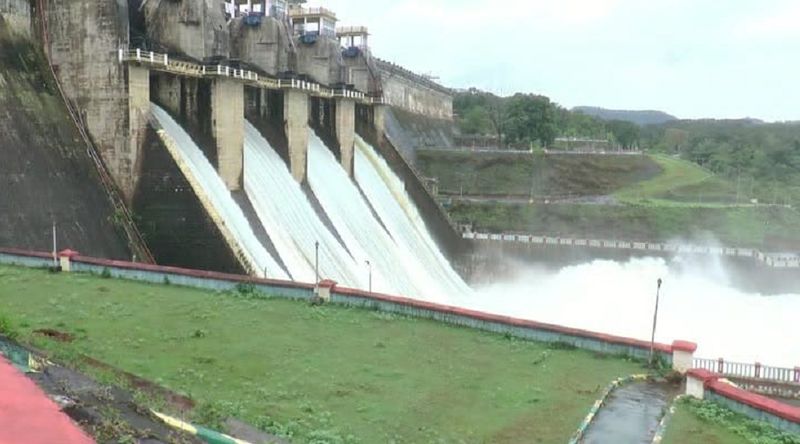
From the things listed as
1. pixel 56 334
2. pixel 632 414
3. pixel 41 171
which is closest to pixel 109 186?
pixel 41 171

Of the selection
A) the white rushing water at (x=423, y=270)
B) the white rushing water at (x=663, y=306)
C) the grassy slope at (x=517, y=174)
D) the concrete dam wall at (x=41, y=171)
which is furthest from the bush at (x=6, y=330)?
the grassy slope at (x=517, y=174)

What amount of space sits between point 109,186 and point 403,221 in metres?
14.2

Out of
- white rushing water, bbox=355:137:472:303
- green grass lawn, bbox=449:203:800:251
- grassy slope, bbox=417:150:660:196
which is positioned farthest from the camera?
grassy slope, bbox=417:150:660:196

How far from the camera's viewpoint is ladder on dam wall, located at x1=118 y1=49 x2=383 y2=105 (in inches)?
773

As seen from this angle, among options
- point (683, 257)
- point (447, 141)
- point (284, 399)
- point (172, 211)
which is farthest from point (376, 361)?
point (447, 141)

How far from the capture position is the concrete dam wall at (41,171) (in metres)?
17.3

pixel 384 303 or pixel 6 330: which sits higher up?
pixel 6 330

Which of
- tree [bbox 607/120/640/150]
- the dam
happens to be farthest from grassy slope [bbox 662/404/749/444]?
tree [bbox 607/120/640/150]

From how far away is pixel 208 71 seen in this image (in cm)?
2234

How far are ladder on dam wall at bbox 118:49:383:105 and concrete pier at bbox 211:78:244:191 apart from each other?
0.33 m

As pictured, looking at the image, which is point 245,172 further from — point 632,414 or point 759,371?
point 632,414

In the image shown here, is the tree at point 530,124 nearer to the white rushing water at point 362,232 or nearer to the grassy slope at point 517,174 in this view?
the grassy slope at point 517,174

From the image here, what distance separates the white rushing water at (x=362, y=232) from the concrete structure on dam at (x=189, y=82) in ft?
4.06

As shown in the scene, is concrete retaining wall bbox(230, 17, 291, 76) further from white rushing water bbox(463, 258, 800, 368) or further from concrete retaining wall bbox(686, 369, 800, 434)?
concrete retaining wall bbox(686, 369, 800, 434)
